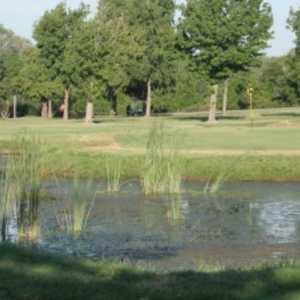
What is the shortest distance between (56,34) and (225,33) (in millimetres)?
16474

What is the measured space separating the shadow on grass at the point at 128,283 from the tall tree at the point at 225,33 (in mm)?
53066

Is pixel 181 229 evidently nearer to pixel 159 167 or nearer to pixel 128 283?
pixel 159 167

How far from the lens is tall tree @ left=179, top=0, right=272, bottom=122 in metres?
61.7

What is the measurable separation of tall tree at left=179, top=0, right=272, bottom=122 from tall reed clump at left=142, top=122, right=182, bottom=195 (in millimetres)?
41513

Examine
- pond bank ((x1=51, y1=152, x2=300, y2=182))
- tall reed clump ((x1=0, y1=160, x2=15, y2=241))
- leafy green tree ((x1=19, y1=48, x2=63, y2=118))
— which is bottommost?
pond bank ((x1=51, y1=152, x2=300, y2=182))

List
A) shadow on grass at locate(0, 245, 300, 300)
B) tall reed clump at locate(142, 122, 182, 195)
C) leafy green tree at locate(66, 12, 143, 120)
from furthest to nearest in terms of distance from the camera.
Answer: leafy green tree at locate(66, 12, 143, 120) < tall reed clump at locate(142, 122, 182, 195) < shadow on grass at locate(0, 245, 300, 300)

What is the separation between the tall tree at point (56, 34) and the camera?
71.2m

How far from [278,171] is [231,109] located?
259 feet

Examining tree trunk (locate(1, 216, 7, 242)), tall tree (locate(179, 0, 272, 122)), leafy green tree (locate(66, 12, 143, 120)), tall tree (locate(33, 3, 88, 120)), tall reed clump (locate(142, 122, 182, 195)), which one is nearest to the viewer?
tree trunk (locate(1, 216, 7, 242))

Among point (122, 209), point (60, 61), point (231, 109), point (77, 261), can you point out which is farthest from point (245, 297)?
point (231, 109)

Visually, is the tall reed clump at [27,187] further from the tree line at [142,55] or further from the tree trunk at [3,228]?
the tree line at [142,55]

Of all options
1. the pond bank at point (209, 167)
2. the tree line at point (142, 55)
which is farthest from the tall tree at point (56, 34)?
the pond bank at point (209, 167)

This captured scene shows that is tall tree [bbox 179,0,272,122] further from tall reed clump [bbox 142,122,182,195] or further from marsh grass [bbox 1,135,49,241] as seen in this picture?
marsh grass [bbox 1,135,49,241]

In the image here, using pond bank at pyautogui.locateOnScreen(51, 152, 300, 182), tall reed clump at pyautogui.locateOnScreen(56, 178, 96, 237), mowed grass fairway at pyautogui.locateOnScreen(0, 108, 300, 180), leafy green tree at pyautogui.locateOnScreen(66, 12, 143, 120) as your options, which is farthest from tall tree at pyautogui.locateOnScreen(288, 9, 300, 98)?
tall reed clump at pyautogui.locateOnScreen(56, 178, 96, 237)
